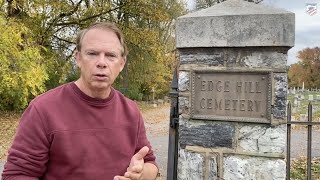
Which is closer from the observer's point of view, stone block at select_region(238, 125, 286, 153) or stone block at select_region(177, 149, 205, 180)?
stone block at select_region(238, 125, 286, 153)

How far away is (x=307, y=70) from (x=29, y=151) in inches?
1977

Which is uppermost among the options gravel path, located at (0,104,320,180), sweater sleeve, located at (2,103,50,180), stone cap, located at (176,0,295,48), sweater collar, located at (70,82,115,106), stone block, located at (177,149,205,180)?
stone cap, located at (176,0,295,48)

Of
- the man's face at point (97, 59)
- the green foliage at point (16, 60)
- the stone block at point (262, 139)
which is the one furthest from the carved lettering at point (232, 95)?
the green foliage at point (16, 60)

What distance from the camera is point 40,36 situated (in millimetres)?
13438

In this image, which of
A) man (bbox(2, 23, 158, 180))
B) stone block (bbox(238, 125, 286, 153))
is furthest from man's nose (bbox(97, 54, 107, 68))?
stone block (bbox(238, 125, 286, 153))

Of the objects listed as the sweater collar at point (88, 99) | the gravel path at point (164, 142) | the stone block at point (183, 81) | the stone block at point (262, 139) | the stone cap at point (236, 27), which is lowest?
the gravel path at point (164, 142)

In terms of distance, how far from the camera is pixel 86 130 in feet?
5.15

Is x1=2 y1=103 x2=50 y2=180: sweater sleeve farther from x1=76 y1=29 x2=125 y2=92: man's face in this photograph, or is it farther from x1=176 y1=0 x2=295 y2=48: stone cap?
x1=176 y1=0 x2=295 y2=48: stone cap

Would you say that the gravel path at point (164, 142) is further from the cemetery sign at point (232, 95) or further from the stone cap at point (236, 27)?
the stone cap at point (236, 27)

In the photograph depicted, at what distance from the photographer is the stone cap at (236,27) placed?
291cm

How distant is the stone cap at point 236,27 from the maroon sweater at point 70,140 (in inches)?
62.0

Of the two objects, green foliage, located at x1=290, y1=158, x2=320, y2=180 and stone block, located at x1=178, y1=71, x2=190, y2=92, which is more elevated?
stone block, located at x1=178, y1=71, x2=190, y2=92

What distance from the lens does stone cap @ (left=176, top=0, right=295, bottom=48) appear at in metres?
2.91

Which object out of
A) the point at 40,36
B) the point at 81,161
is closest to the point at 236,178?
Answer: the point at 81,161
